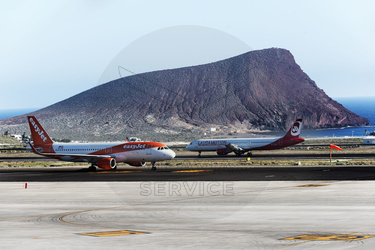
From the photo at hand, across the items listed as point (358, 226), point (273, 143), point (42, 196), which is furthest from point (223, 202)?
point (273, 143)

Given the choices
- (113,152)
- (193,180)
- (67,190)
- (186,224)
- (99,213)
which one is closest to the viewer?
(186,224)

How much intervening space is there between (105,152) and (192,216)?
157 feet

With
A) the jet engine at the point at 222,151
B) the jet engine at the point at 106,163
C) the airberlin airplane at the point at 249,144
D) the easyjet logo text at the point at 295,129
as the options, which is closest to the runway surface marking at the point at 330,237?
the jet engine at the point at 106,163

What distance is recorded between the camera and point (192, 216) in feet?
98.1

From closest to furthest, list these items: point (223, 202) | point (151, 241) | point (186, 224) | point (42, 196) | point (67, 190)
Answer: point (151, 241)
point (186, 224)
point (223, 202)
point (42, 196)
point (67, 190)

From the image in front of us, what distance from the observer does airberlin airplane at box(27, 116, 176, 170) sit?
72.1 meters

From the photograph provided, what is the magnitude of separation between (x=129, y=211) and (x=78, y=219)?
3873 mm

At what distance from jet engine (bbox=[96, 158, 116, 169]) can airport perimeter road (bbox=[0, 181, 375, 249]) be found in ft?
74.6

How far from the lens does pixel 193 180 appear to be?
173ft

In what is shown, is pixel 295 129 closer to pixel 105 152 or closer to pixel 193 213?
pixel 105 152

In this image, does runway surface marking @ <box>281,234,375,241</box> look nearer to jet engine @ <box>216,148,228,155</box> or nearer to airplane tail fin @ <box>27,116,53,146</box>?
airplane tail fin @ <box>27,116,53,146</box>

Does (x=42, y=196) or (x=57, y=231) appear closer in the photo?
(x=57, y=231)

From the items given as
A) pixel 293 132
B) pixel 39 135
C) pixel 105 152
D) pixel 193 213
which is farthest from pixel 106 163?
pixel 293 132

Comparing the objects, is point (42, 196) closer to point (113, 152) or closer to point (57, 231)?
point (57, 231)
